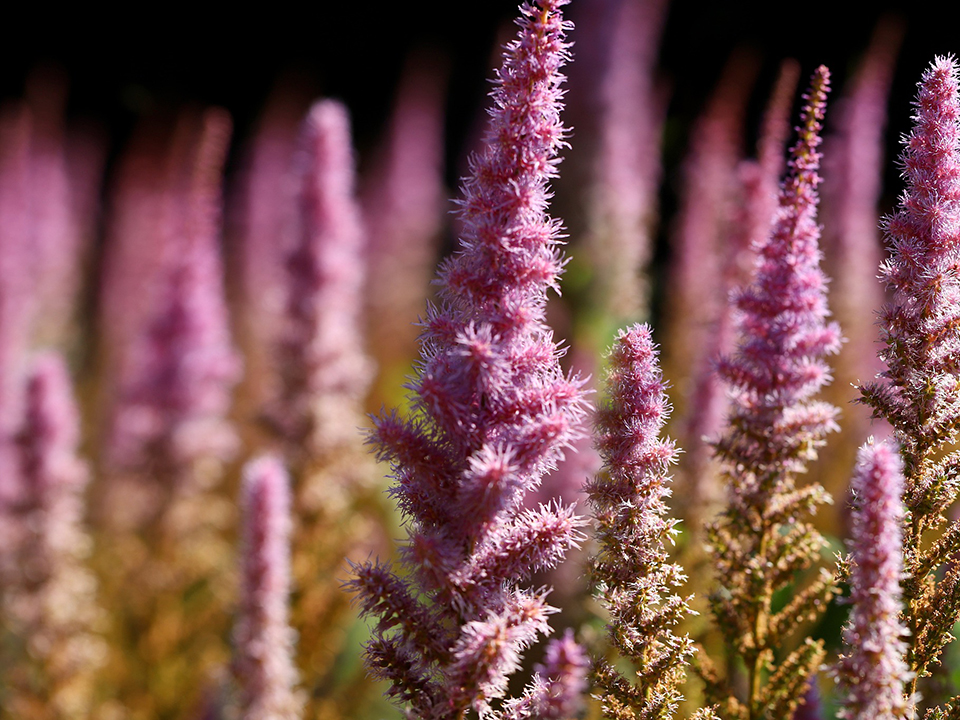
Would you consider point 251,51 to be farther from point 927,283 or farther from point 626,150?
point 927,283

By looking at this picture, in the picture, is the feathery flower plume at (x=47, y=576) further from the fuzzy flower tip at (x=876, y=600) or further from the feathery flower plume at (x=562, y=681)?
the fuzzy flower tip at (x=876, y=600)

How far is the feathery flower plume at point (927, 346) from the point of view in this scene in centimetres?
109

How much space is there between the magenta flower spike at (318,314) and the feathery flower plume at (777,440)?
2.14m

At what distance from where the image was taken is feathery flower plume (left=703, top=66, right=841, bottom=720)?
117cm

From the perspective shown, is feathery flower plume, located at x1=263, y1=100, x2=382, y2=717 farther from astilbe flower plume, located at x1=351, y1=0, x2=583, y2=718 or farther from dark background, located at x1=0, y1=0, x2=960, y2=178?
dark background, located at x1=0, y1=0, x2=960, y2=178

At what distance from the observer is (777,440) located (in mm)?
1184

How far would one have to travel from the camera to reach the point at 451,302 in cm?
121

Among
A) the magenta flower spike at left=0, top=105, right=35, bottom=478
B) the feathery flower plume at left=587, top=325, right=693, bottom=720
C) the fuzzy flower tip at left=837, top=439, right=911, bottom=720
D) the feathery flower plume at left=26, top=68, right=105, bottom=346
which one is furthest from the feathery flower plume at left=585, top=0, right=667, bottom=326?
the feathery flower plume at left=26, top=68, right=105, bottom=346

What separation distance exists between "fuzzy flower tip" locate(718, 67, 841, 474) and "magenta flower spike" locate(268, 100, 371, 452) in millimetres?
2179

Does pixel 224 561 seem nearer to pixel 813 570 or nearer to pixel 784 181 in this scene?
pixel 813 570

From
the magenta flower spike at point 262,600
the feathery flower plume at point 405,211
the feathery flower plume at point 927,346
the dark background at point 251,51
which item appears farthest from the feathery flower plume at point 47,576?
the dark background at point 251,51

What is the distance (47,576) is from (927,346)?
2781 millimetres

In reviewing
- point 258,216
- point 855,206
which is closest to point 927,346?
point 855,206

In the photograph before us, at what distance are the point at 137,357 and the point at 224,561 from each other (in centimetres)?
94
